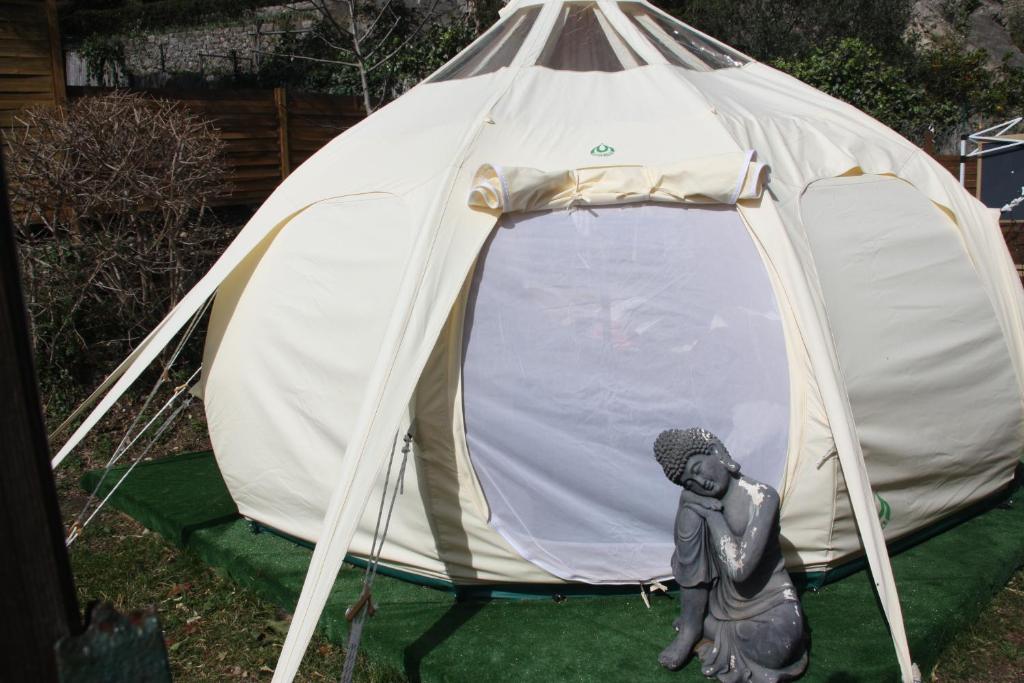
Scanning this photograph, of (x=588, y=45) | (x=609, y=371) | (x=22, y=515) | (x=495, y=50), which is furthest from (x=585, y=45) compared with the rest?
(x=22, y=515)

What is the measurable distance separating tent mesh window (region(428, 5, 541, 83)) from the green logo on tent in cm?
274

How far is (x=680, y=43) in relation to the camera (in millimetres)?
5086

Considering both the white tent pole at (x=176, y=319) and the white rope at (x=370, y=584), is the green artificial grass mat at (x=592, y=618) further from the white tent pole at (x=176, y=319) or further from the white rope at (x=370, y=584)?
the white tent pole at (x=176, y=319)

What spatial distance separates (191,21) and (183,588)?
14.6 meters

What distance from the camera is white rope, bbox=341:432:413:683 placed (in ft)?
11.0

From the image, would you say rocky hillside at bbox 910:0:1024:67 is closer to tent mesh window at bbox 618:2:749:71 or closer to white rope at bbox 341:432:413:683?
tent mesh window at bbox 618:2:749:71

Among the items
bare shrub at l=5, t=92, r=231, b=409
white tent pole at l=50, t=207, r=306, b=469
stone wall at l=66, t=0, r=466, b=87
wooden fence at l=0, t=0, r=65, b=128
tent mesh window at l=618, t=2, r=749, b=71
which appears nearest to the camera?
white tent pole at l=50, t=207, r=306, b=469

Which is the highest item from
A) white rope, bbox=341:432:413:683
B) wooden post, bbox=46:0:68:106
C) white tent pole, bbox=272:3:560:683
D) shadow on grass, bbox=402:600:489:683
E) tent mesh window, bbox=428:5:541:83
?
tent mesh window, bbox=428:5:541:83

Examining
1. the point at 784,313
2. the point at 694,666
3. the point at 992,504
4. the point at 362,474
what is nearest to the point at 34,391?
the point at 362,474

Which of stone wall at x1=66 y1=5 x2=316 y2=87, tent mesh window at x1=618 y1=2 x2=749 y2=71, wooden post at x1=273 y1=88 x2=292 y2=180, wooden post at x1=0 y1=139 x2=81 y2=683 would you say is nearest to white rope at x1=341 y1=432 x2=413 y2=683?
wooden post at x1=0 y1=139 x2=81 y2=683

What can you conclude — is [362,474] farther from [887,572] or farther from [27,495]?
[27,495]

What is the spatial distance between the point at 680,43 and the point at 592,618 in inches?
120

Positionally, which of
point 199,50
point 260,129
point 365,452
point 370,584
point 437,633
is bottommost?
point 437,633

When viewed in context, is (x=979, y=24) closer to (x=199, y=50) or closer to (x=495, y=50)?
(x=199, y=50)
